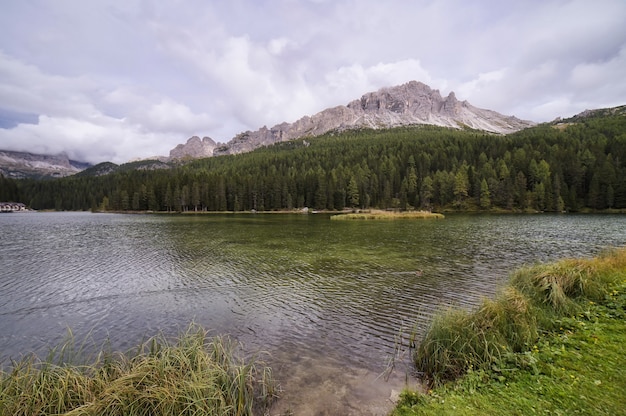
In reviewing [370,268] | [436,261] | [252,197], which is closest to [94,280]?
[370,268]

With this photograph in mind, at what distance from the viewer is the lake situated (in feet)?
36.3

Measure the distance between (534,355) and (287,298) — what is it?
42.6 ft

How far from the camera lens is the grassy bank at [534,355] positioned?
273 inches

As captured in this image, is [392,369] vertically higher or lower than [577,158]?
lower

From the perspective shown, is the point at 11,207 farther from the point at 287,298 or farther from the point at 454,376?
the point at 454,376

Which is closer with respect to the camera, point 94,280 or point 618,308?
point 618,308

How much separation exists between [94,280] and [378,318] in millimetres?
22265

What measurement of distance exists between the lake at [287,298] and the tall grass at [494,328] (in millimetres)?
1238

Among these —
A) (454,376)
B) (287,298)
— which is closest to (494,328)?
(454,376)

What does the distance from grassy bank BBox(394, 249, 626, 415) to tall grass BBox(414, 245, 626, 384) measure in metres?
0.03

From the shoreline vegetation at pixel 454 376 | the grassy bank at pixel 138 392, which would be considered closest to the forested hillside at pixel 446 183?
the shoreline vegetation at pixel 454 376

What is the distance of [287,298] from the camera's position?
62.5 ft

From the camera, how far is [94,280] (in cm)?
2423

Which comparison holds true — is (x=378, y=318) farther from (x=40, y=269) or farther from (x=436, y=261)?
(x=40, y=269)
